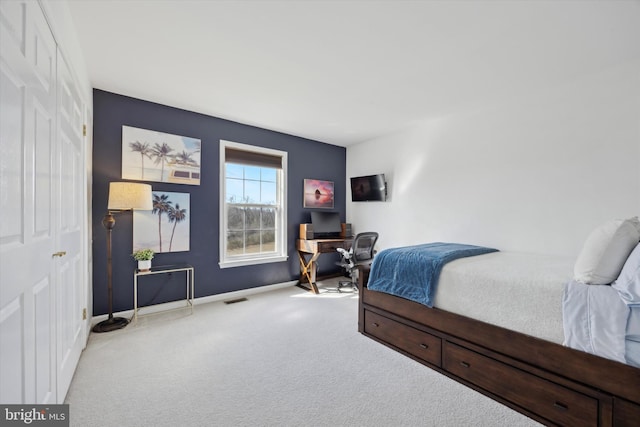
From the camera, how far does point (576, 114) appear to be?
2656 mm

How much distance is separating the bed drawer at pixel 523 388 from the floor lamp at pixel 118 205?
10.4 feet

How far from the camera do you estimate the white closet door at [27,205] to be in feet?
3.10

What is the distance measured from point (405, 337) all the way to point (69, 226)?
8.94 feet

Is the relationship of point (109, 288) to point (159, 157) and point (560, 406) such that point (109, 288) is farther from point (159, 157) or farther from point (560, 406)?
point (560, 406)

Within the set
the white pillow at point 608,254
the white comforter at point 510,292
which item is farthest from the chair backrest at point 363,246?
the white pillow at point 608,254

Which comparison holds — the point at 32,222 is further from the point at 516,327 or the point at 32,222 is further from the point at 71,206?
the point at 516,327

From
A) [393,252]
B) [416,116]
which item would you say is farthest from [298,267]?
[416,116]

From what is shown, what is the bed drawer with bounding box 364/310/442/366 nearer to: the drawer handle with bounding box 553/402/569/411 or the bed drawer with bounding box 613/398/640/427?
the drawer handle with bounding box 553/402/569/411

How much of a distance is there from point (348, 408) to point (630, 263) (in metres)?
1.79

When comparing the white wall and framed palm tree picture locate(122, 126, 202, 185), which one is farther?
framed palm tree picture locate(122, 126, 202, 185)

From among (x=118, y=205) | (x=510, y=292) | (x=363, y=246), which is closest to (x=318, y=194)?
(x=363, y=246)

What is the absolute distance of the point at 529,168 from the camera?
9.73 feet

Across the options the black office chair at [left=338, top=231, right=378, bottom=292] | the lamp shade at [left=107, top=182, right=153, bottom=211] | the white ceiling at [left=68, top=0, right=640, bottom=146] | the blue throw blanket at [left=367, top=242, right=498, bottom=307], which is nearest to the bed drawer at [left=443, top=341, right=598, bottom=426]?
the blue throw blanket at [left=367, top=242, right=498, bottom=307]

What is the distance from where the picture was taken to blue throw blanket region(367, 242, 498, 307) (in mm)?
2201
